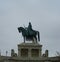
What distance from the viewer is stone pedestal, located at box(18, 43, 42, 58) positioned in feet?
272

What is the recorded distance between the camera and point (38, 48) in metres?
83.2

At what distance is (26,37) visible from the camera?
83.1m

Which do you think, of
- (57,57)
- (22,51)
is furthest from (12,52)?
(57,57)

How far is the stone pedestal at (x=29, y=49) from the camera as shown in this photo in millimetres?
82875

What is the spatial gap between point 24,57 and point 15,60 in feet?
4.94

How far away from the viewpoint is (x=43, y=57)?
82.1 m

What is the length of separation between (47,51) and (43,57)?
3.61 meters

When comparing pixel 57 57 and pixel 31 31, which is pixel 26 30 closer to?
pixel 31 31

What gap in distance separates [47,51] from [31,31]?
189 inches

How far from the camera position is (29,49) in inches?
3278

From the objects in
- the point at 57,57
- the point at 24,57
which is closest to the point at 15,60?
the point at 24,57

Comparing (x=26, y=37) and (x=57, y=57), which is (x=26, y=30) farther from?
(x=57, y=57)

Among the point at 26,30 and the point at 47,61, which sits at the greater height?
the point at 26,30

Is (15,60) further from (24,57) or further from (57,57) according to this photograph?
(57,57)
